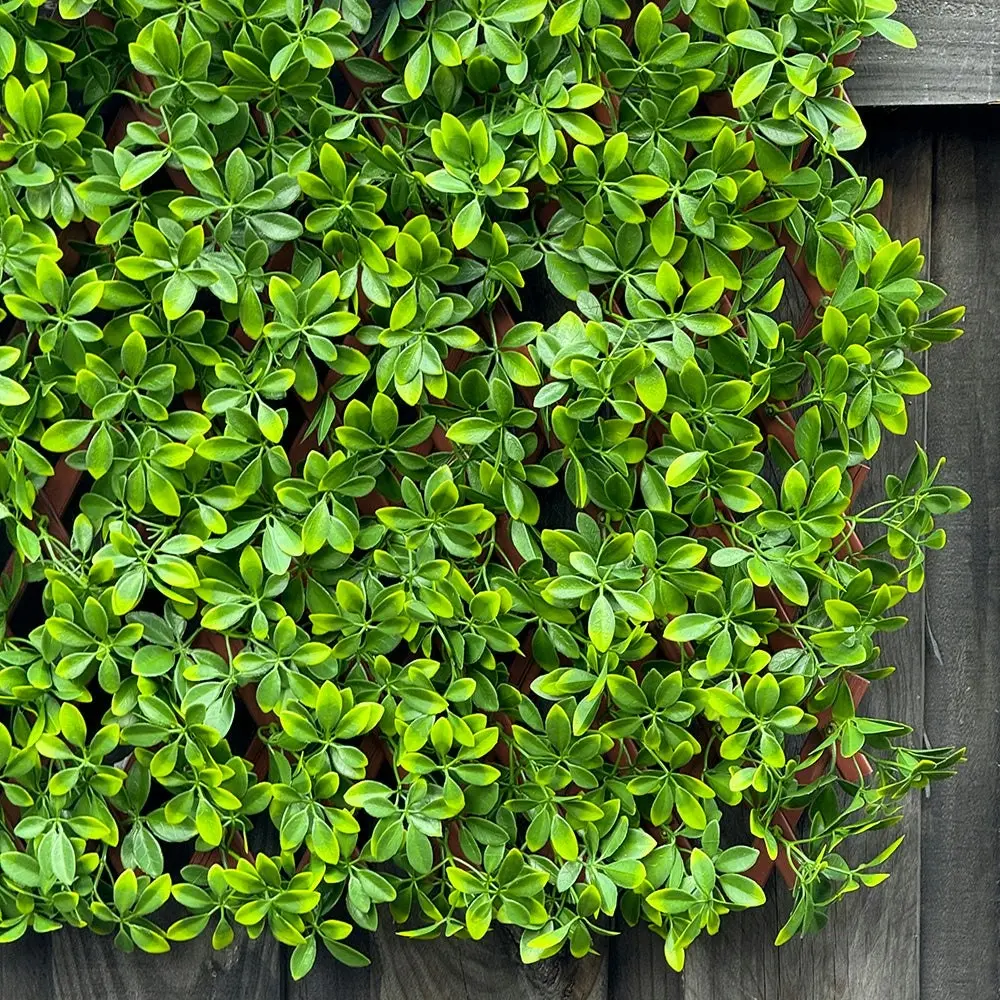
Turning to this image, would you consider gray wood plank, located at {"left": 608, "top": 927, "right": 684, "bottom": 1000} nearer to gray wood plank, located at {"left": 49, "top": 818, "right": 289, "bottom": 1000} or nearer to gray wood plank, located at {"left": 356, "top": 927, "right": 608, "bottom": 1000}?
gray wood plank, located at {"left": 356, "top": 927, "right": 608, "bottom": 1000}

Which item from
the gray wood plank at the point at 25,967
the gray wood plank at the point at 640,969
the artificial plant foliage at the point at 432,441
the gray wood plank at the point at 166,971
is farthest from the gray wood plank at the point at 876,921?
the gray wood plank at the point at 25,967

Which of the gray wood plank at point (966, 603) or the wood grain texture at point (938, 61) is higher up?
the wood grain texture at point (938, 61)

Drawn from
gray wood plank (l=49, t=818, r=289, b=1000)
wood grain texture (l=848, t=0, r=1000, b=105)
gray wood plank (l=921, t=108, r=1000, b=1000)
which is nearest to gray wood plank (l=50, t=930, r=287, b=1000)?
gray wood plank (l=49, t=818, r=289, b=1000)

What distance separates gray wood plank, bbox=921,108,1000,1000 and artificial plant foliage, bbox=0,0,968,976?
14cm

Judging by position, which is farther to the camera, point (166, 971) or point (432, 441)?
point (166, 971)

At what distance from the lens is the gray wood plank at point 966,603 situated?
1.05 m

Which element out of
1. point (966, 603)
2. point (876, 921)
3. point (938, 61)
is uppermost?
point (938, 61)

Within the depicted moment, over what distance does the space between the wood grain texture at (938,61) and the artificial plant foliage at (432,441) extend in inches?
3.5

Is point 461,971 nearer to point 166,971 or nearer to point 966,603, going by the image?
point 166,971

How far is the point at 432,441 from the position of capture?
3.05 feet

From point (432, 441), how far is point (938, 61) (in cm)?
60

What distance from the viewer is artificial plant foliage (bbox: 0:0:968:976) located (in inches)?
34.0

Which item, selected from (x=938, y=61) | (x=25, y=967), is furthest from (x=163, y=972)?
(x=938, y=61)

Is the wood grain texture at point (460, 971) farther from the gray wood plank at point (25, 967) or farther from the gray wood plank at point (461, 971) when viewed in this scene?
the gray wood plank at point (25, 967)
